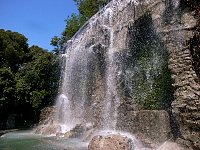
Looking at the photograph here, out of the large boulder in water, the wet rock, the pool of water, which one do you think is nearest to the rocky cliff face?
the wet rock

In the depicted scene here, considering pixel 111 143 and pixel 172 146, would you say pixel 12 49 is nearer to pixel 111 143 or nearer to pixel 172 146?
pixel 111 143

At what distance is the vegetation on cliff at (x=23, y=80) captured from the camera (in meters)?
25.3

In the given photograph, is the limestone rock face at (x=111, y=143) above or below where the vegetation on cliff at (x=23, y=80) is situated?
below

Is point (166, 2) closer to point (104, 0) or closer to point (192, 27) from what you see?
point (192, 27)

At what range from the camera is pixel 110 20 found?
63.0 ft

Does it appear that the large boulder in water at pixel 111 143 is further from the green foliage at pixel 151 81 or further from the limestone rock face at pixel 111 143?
the green foliage at pixel 151 81

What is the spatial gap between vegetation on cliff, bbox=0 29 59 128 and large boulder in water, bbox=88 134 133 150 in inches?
588

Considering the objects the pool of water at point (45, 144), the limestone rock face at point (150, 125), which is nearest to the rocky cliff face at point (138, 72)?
the limestone rock face at point (150, 125)

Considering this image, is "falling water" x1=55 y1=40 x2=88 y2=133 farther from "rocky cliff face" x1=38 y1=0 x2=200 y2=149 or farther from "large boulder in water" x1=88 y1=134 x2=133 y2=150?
"large boulder in water" x1=88 y1=134 x2=133 y2=150

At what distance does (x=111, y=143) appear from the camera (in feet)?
36.3

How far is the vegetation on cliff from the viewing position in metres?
25.3

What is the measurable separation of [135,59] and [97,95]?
16.1ft

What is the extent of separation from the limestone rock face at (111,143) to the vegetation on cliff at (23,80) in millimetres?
14948

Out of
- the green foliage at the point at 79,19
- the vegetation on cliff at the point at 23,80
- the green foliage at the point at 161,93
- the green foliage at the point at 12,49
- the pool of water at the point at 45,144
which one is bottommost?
the pool of water at the point at 45,144
